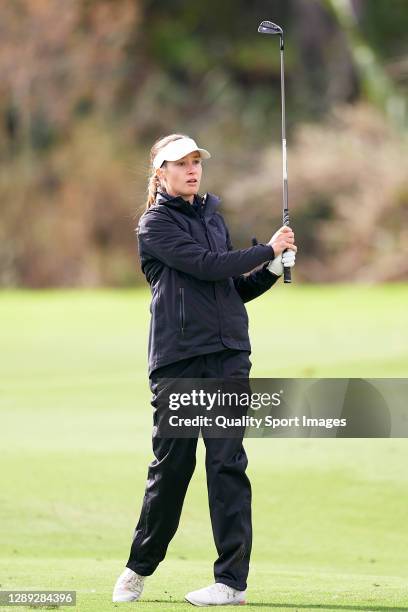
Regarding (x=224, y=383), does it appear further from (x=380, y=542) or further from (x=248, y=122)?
(x=248, y=122)

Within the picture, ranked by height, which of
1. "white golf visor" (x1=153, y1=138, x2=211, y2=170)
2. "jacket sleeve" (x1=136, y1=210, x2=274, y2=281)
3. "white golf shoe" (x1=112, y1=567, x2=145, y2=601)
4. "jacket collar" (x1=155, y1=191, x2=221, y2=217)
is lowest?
"white golf shoe" (x1=112, y1=567, x2=145, y2=601)

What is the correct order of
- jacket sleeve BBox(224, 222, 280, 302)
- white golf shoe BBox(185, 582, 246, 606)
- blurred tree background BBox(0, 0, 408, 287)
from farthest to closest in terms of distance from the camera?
blurred tree background BBox(0, 0, 408, 287) < jacket sleeve BBox(224, 222, 280, 302) < white golf shoe BBox(185, 582, 246, 606)

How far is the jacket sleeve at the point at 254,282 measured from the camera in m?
4.80

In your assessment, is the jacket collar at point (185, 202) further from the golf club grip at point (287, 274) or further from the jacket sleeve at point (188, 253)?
the golf club grip at point (287, 274)

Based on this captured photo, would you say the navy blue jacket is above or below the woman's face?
below

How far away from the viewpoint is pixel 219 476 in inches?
178

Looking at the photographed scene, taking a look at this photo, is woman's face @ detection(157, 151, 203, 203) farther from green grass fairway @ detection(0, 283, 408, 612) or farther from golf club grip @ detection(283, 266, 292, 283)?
green grass fairway @ detection(0, 283, 408, 612)

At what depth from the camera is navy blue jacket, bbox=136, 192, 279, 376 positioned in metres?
4.52

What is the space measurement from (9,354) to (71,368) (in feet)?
5.35

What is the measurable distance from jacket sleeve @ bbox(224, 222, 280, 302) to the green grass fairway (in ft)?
3.46

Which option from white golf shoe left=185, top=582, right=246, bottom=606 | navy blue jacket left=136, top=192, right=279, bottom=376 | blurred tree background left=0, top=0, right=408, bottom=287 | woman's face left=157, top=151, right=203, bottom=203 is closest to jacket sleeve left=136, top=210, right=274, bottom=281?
navy blue jacket left=136, top=192, right=279, bottom=376

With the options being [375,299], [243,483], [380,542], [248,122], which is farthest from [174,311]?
[248,122]

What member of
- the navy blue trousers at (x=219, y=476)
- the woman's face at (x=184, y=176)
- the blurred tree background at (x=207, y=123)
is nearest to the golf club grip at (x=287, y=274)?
the navy blue trousers at (x=219, y=476)

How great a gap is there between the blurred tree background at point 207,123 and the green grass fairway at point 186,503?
47.1 ft
